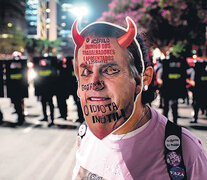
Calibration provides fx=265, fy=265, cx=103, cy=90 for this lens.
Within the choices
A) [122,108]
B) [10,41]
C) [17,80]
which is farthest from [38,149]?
[10,41]

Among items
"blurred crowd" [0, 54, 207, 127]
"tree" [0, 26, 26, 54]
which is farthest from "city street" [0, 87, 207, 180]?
"tree" [0, 26, 26, 54]

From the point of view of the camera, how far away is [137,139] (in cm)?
121

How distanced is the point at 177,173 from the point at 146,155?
150 millimetres

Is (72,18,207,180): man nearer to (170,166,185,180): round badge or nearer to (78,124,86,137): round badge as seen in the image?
(170,166,185,180): round badge

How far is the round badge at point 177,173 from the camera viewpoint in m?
1.14

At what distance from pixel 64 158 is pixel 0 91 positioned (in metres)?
3.50

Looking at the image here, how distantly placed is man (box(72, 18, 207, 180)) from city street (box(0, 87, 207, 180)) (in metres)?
0.79

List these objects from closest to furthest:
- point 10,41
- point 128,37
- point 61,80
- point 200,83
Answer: point 128,37 < point 61,80 < point 200,83 < point 10,41

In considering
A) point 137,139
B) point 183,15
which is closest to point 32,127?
point 137,139

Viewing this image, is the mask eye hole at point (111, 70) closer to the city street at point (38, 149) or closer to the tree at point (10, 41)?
the city street at point (38, 149)

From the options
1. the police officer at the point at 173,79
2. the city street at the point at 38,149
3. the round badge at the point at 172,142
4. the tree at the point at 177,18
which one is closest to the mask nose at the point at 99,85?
the round badge at the point at 172,142

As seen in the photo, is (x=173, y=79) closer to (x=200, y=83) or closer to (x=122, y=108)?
(x=200, y=83)

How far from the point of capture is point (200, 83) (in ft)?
21.5

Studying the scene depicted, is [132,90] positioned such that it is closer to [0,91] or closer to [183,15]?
[0,91]
